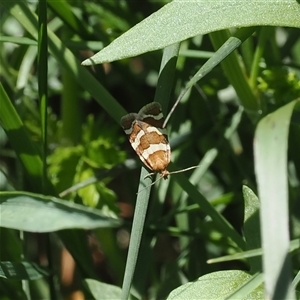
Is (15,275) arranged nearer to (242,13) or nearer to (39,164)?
(39,164)

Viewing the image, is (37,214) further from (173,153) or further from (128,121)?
(173,153)

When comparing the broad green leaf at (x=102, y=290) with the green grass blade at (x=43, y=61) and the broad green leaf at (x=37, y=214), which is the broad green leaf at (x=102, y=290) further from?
the green grass blade at (x=43, y=61)

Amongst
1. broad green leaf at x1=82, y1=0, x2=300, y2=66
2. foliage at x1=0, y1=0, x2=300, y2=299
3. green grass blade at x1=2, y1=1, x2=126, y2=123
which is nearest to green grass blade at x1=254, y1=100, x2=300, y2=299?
foliage at x1=0, y1=0, x2=300, y2=299

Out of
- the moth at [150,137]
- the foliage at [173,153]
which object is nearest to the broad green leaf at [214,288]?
the foliage at [173,153]

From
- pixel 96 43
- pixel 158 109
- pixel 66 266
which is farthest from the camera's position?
pixel 66 266

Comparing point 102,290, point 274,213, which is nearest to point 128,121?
point 102,290

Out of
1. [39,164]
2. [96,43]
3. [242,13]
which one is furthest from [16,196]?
[242,13]
